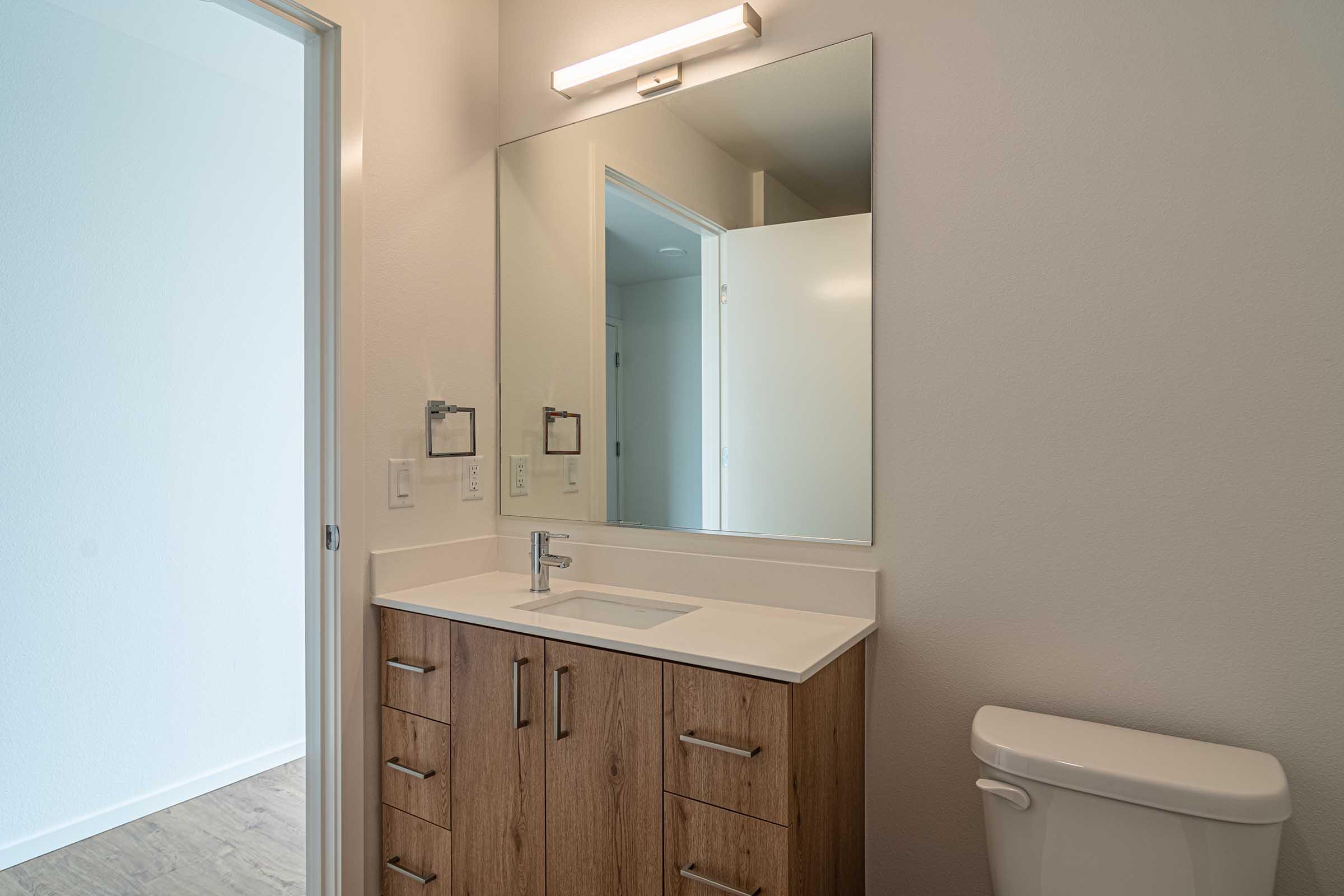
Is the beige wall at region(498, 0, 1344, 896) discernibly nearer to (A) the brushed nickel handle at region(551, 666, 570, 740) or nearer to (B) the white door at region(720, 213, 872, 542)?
(B) the white door at region(720, 213, 872, 542)

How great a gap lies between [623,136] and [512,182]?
0.36 metres

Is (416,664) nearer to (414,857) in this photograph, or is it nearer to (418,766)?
(418,766)

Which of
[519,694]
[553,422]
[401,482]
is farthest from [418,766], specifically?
[553,422]

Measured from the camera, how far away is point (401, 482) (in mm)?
1767

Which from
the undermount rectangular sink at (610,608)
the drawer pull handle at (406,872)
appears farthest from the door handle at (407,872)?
the undermount rectangular sink at (610,608)

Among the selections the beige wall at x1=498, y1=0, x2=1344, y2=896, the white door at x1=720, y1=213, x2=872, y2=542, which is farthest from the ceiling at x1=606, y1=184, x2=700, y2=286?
the beige wall at x1=498, y1=0, x2=1344, y2=896

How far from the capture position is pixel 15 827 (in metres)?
2.14

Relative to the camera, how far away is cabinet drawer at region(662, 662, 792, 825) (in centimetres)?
117

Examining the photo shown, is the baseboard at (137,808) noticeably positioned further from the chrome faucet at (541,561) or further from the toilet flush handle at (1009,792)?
the toilet flush handle at (1009,792)

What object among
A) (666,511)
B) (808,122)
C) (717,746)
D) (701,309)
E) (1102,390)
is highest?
(808,122)

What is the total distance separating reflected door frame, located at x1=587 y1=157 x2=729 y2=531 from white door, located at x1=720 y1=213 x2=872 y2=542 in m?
0.03

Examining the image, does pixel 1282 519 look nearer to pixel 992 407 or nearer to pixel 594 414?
pixel 992 407

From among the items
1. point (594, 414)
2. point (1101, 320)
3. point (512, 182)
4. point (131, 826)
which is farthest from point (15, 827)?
point (1101, 320)

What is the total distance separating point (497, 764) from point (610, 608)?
1.35ft
